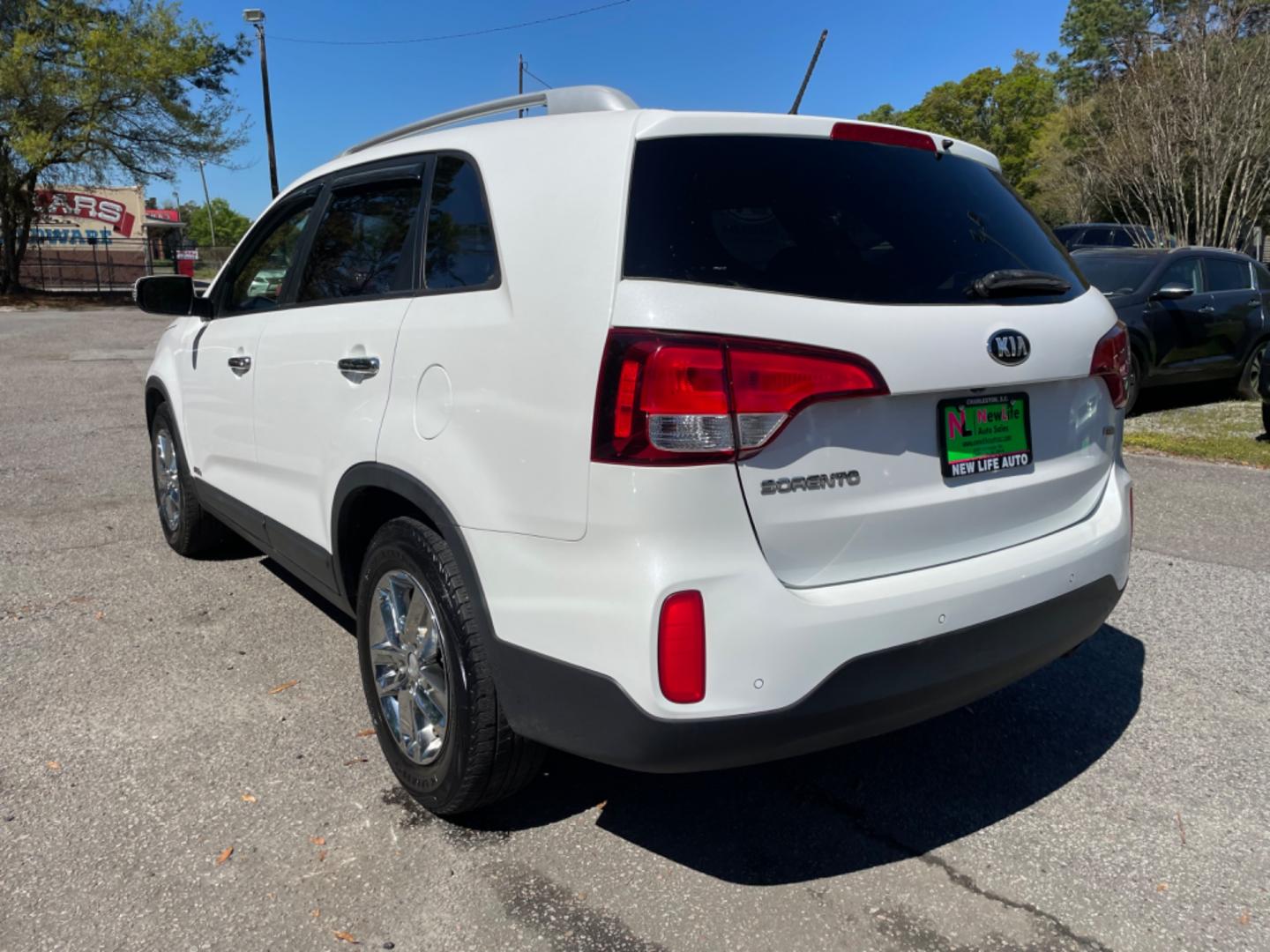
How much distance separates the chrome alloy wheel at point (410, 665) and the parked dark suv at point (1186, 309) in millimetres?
8475

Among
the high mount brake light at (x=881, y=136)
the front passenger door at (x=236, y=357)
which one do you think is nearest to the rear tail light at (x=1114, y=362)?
the high mount brake light at (x=881, y=136)

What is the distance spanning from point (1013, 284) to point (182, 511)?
13.2 ft

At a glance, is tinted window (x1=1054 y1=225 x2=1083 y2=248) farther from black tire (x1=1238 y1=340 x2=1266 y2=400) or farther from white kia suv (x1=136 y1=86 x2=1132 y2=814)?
white kia suv (x1=136 y1=86 x2=1132 y2=814)

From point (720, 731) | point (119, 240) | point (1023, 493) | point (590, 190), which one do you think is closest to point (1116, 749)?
point (1023, 493)

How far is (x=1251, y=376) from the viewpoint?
10930 millimetres

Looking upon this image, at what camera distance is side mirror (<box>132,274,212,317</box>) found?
13.4 feet

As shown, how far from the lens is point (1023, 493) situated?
2.53 metres

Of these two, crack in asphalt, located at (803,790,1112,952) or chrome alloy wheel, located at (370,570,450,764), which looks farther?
chrome alloy wheel, located at (370,570,450,764)

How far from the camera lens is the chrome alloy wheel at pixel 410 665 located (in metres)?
2.65

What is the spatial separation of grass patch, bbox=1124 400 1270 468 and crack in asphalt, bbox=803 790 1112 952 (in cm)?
652

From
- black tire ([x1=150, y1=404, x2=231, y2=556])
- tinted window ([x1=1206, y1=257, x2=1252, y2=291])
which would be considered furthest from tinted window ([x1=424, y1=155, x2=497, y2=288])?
tinted window ([x1=1206, y1=257, x2=1252, y2=291])

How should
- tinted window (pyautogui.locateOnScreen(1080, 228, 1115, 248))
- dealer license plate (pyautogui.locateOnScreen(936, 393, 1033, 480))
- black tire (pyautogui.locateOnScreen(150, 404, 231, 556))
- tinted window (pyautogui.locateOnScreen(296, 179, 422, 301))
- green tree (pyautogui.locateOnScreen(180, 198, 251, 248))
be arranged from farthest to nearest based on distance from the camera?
green tree (pyautogui.locateOnScreen(180, 198, 251, 248)), tinted window (pyautogui.locateOnScreen(1080, 228, 1115, 248)), black tire (pyautogui.locateOnScreen(150, 404, 231, 556)), tinted window (pyautogui.locateOnScreen(296, 179, 422, 301)), dealer license plate (pyautogui.locateOnScreen(936, 393, 1033, 480))

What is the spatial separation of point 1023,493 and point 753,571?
910mm

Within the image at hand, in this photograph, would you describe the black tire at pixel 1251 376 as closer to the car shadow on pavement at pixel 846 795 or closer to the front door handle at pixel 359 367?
the car shadow on pavement at pixel 846 795
